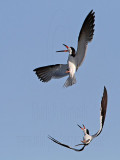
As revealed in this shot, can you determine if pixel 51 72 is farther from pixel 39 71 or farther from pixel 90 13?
pixel 90 13

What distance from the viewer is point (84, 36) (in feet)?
47.9

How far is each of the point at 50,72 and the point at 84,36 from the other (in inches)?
107

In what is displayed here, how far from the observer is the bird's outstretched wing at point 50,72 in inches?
637

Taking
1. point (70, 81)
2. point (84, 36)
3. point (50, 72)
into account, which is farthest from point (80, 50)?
point (50, 72)

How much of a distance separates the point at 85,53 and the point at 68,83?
4.77ft

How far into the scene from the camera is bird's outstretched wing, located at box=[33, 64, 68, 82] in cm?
1617

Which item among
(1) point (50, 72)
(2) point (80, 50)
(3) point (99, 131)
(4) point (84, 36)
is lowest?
(3) point (99, 131)

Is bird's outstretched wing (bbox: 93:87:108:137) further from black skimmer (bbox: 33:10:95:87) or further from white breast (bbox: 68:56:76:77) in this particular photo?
white breast (bbox: 68:56:76:77)

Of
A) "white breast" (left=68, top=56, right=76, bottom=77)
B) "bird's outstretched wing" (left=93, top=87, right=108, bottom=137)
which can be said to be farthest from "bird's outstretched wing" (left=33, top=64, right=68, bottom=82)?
"bird's outstretched wing" (left=93, top=87, right=108, bottom=137)

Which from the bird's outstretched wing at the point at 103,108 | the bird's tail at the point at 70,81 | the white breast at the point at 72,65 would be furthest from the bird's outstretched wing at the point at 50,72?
the bird's outstretched wing at the point at 103,108

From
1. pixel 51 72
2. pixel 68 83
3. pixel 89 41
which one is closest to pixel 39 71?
pixel 51 72

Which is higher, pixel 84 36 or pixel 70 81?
pixel 84 36

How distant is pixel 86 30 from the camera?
14508 millimetres

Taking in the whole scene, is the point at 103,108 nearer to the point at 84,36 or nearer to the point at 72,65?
the point at 72,65
